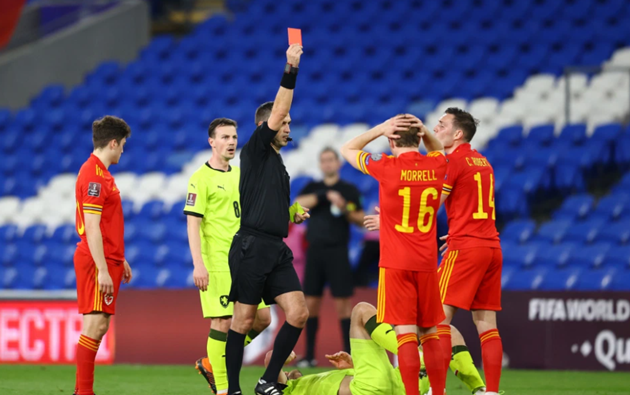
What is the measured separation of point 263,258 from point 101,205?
1.05 m

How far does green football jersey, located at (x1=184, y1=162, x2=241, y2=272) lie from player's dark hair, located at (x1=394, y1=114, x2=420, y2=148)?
1.49 m

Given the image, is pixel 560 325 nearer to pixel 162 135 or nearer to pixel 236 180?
pixel 236 180

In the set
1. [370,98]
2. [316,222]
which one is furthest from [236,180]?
[370,98]

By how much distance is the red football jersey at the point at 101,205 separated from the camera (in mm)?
5426

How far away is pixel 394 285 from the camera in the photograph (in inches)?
198

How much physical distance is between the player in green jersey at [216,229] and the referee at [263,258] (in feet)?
1.52

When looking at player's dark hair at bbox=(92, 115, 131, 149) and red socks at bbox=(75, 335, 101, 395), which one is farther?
player's dark hair at bbox=(92, 115, 131, 149)

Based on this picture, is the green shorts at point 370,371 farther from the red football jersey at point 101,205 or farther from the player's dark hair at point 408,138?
the red football jersey at point 101,205

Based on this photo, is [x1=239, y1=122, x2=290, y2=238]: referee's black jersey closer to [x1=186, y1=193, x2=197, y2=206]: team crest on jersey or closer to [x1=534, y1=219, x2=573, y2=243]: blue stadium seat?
[x1=186, y1=193, x2=197, y2=206]: team crest on jersey

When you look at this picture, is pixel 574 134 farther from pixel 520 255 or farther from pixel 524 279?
pixel 524 279

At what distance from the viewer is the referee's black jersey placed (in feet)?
18.0

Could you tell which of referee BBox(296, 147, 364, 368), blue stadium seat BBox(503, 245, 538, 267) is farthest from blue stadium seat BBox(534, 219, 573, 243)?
referee BBox(296, 147, 364, 368)

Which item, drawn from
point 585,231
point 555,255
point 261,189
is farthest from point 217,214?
point 585,231

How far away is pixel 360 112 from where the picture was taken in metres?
12.9
